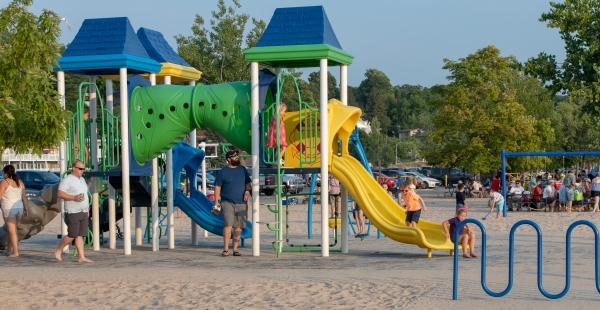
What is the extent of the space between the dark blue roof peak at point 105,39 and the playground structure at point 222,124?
20 mm

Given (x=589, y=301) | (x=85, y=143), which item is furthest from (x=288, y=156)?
(x=589, y=301)

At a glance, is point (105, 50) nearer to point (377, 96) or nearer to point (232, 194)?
point (232, 194)

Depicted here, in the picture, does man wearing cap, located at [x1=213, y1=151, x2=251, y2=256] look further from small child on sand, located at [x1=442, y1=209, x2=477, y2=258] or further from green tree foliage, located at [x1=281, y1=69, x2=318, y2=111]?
green tree foliage, located at [x1=281, y1=69, x2=318, y2=111]

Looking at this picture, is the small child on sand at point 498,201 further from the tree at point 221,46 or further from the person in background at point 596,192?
the tree at point 221,46

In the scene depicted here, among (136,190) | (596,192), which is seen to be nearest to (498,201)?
(596,192)

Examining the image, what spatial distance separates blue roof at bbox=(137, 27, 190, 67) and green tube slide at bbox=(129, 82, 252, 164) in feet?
6.95

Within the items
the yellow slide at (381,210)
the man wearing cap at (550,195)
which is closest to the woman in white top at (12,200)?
the yellow slide at (381,210)

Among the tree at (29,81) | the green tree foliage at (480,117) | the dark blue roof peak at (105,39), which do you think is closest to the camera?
the tree at (29,81)

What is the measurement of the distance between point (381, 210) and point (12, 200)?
6.06 m

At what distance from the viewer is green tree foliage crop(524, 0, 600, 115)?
83.7 feet

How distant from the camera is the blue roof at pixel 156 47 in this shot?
17625 mm

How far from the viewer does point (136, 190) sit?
1628 centimetres

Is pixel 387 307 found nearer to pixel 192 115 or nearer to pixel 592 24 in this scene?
pixel 192 115

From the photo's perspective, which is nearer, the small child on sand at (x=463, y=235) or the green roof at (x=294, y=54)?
the small child on sand at (x=463, y=235)
